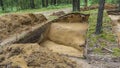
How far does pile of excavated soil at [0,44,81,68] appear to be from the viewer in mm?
6914

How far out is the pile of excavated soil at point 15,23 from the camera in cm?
1525

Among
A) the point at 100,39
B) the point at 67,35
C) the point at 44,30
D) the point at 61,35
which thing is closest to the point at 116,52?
the point at 100,39

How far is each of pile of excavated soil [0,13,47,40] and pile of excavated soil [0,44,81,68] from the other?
21.2 ft

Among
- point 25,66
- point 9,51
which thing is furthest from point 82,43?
point 25,66

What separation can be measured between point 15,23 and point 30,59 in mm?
9375

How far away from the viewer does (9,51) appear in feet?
27.3

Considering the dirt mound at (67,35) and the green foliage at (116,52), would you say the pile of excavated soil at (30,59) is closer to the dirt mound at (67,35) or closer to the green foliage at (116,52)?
the green foliage at (116,52)

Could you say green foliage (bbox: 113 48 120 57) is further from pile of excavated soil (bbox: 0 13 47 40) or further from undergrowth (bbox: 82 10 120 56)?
pile of excavated soil (bbox: 0 13 47 40)

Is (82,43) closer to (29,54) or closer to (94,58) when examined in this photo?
(94,58)

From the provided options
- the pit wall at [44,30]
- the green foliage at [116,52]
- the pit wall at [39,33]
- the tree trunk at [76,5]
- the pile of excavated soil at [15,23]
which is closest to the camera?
the green foliage at [116,52]

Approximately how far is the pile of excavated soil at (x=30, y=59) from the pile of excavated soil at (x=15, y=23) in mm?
6475

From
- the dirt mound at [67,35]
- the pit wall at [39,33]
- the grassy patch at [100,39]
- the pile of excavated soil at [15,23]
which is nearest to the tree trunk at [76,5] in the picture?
the pit wall at [39,33]

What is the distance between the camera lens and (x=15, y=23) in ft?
53.8

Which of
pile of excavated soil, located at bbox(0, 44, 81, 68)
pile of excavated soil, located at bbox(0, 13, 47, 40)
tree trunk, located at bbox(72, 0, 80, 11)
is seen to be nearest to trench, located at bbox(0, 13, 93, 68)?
pile of excavated soil, located at bbox(0, 13, 47, 40)
